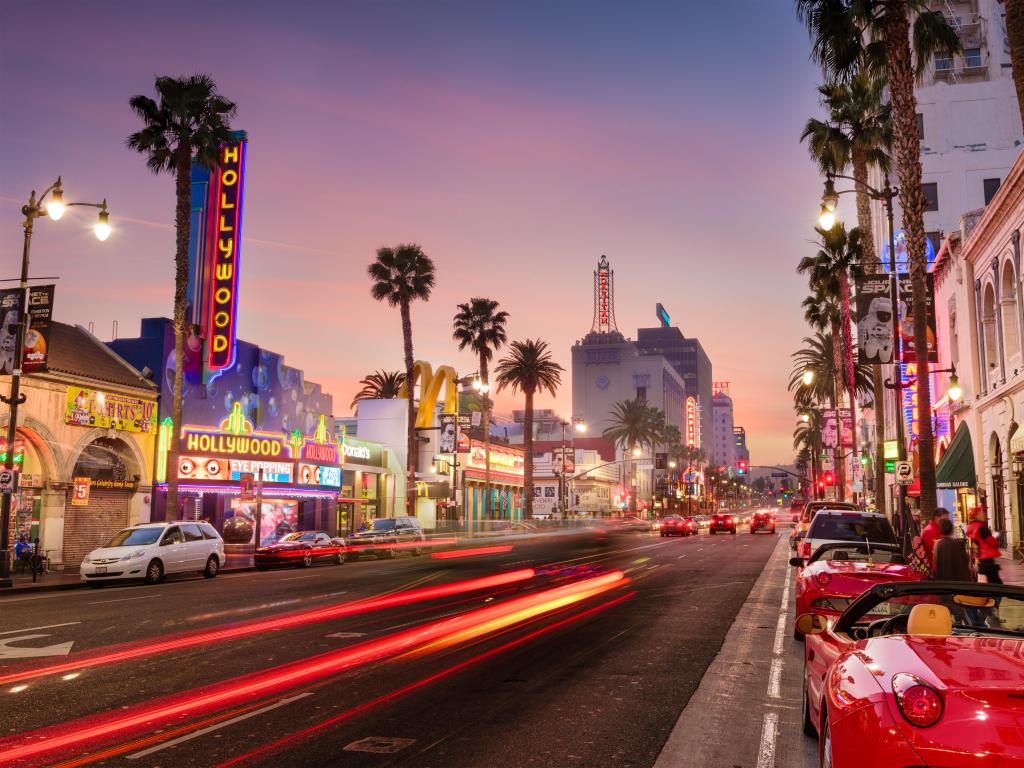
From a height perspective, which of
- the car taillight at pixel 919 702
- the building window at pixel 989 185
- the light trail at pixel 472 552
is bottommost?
the light trail at pixel 472 552

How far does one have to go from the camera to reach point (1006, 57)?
65.8 meters

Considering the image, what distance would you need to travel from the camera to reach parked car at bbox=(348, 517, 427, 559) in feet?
119

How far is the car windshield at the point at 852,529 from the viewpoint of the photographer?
17.5 meters

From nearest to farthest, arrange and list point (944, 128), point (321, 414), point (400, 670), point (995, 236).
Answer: point (400, 670)
point (995, 236)
point (321, 414)
point (944, 128)

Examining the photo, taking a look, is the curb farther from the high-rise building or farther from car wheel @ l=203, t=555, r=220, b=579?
the high-rise building

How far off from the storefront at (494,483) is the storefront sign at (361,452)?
10953mm

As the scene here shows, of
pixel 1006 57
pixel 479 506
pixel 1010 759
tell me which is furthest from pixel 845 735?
pixel 1006 57

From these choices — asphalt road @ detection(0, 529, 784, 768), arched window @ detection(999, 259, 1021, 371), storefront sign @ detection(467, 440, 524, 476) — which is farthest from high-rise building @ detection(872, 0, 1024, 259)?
asphalt road @ detection(0, 529, 784, 768)

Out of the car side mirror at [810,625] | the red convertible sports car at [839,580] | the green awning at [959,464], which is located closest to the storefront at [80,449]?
the red convertible sports car at [839,580]

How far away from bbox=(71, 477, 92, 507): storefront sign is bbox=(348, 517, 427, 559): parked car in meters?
10.5

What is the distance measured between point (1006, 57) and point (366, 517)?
58.4m

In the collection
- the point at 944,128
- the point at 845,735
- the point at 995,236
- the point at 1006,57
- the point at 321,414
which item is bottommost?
the point at 845,735

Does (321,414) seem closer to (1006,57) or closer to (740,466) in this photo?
(1006,57)

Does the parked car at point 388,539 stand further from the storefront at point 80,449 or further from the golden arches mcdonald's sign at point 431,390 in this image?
the golden arches mcdonald's sign at point 431,390
